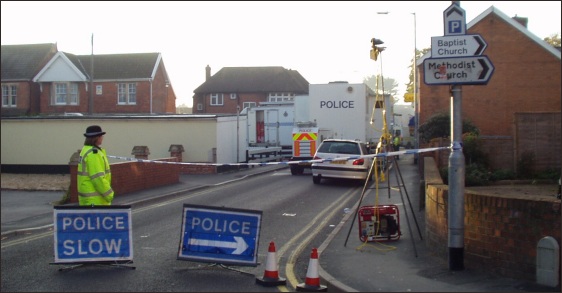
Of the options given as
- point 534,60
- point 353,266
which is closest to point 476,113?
point 534,60

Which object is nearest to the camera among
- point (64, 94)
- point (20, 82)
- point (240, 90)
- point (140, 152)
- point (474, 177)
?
point (474, 177)

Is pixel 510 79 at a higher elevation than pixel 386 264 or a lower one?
higher

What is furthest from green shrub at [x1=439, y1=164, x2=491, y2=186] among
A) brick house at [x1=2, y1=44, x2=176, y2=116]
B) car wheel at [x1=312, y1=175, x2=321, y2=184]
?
brick house at [x1=2, y1=44, x2=176, y2=116]

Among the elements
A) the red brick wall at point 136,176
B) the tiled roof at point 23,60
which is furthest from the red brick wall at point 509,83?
the tiled roof at point 23,60

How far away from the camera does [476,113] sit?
29.6m

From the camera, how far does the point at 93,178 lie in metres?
9.02

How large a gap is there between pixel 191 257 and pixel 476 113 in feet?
76.8

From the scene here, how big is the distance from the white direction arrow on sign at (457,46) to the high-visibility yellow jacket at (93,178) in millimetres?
4804

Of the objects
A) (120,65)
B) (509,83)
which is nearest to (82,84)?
(120,65)

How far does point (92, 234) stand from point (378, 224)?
4.83 metres

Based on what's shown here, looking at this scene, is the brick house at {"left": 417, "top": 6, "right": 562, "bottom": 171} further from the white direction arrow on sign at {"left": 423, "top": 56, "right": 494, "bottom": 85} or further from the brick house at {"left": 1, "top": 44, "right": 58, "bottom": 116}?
the brick house at {"left": 1, "top": 44, "right": 58, "bottom": 116}

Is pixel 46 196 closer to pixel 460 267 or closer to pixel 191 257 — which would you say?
pixel 191 257

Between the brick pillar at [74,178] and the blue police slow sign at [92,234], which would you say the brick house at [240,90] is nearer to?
the brick pillar at [74,178]

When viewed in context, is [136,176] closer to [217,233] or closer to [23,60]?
[217,233]
